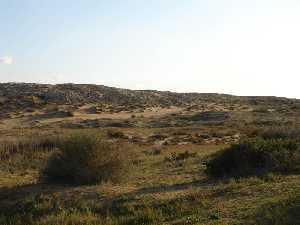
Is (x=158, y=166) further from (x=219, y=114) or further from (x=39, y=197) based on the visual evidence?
(x=219, y=114)

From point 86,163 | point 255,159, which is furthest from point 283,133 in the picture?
point 86,163

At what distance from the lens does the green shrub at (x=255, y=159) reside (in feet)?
55.9

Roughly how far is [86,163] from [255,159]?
5387 mm

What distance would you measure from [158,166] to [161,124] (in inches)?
1335

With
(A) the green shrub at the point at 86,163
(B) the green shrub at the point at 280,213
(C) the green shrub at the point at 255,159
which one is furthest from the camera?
(A) the green shrub at the point at 86,163

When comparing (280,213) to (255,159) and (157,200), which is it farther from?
(255,159)

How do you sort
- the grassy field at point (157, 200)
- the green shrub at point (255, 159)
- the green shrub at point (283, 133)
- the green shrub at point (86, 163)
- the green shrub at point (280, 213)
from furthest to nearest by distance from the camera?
the green shrub at point (283, 133) → the green shrub at point (86, 163) → the green shrub at point (255, 159) → the grassy field at point (157, 200) → the green shrub at point (280, 213)

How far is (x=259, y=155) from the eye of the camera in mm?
17875

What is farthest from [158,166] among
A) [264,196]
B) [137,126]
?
[137,126]

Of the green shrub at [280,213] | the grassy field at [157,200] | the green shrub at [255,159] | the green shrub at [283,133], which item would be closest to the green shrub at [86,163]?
the grassy field at [157,200]

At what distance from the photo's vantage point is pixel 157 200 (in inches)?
554

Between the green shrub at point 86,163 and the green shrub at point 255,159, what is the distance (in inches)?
120

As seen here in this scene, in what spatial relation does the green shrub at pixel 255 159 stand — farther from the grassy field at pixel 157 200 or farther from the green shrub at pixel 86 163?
the green shrub at pixel 86 163

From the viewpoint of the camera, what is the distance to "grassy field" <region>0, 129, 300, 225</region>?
1180 centimetres
